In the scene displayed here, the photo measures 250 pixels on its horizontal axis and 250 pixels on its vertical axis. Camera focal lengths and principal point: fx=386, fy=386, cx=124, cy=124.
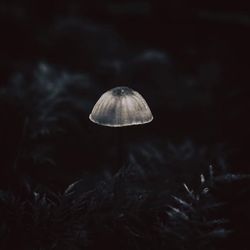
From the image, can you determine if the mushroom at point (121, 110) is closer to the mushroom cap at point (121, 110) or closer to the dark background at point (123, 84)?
the mushroom cap at point (121, 110)

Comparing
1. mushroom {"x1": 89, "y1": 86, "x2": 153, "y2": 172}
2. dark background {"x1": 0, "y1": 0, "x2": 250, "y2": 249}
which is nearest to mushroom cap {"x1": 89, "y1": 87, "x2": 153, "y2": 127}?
mushroom {"x1": 89, "y1": 86, "x2": 153, "y2": 172}

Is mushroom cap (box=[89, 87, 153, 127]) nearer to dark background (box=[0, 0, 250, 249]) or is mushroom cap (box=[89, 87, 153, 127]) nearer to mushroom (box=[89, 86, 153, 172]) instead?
mushroom (box=[89, 86, 153, 172])

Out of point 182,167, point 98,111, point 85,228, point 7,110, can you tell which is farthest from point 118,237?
point 7,110

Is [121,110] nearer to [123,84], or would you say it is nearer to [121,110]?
[121,110]

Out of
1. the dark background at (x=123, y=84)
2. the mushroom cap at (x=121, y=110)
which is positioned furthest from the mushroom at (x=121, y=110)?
the dark background at (x=123, y=84)

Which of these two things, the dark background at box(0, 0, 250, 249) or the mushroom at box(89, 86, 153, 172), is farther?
the dark background at box(0, 0, 250, 249)

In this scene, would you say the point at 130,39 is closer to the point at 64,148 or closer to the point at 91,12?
the point at 91,12
